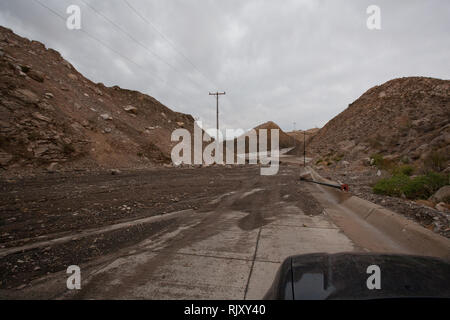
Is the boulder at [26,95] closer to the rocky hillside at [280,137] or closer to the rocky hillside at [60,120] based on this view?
the rocky hillside at [60,120]

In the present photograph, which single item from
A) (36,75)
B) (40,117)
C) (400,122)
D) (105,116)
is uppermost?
(36,75)

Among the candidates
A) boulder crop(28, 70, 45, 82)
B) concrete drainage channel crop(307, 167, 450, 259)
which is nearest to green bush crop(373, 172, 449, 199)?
concrete drainage channel crop(307, 167, 450, 259)

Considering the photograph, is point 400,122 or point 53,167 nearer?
point 53,167

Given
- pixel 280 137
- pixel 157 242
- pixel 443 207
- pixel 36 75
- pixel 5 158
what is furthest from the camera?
pixel 280 137

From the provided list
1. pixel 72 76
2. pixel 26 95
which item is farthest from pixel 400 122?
pixel 72 76

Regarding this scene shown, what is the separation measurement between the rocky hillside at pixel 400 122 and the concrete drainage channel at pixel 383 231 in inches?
266

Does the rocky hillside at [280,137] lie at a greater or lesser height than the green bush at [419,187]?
greater

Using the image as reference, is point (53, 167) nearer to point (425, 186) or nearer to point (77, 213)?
point (77, 213)

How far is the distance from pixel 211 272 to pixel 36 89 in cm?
2172

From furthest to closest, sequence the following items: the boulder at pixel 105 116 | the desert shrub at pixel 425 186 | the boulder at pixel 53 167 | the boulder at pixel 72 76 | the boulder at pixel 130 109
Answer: the boulder at pixel 130 109 < the boulder at pixel 72 76 < the boulder at pixel 105 116 < the boulder at pixel 53 167 < the desert shrub at pixel 425 186

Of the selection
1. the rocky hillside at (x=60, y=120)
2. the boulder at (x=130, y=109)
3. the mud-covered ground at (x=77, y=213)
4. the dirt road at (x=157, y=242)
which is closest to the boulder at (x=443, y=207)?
the dirt road at (x=157, y=242)

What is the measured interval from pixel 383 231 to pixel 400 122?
27349mm

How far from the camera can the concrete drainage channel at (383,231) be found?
3955 mm

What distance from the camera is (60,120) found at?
58.7 feet
